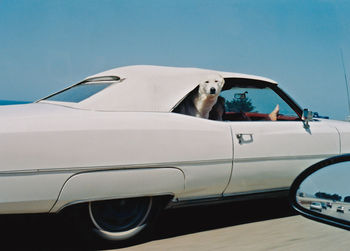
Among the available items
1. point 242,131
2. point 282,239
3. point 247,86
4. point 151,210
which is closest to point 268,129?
point 242,131

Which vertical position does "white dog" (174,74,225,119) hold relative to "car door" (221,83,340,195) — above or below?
above

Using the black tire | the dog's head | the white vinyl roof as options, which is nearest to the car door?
the dog's head

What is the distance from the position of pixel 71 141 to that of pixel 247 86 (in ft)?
6.78

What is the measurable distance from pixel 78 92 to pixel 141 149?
0.99 m

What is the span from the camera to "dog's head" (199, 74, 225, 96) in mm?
3545

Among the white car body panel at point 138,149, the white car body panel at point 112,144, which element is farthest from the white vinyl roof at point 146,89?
the white car body panel at point 112,144

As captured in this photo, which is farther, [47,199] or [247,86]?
[247,86]

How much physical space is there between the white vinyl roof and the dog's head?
0.04 m

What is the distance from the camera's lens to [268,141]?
347cm

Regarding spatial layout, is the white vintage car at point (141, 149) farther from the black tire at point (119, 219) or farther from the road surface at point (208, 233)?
the road surface at point (208, 233)

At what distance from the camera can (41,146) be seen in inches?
98.9

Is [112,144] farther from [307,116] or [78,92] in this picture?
[307,116]

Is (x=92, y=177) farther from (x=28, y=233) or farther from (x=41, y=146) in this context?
(x=28, y=233)

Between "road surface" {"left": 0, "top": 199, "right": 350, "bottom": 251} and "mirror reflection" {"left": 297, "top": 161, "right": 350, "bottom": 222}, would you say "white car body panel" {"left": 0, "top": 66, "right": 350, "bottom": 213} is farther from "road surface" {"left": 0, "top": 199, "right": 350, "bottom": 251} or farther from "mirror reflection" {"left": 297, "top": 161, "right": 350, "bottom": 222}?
"mirror reflection" {"left": 297, "top": 161, "right": 350, "bottom": 222}
